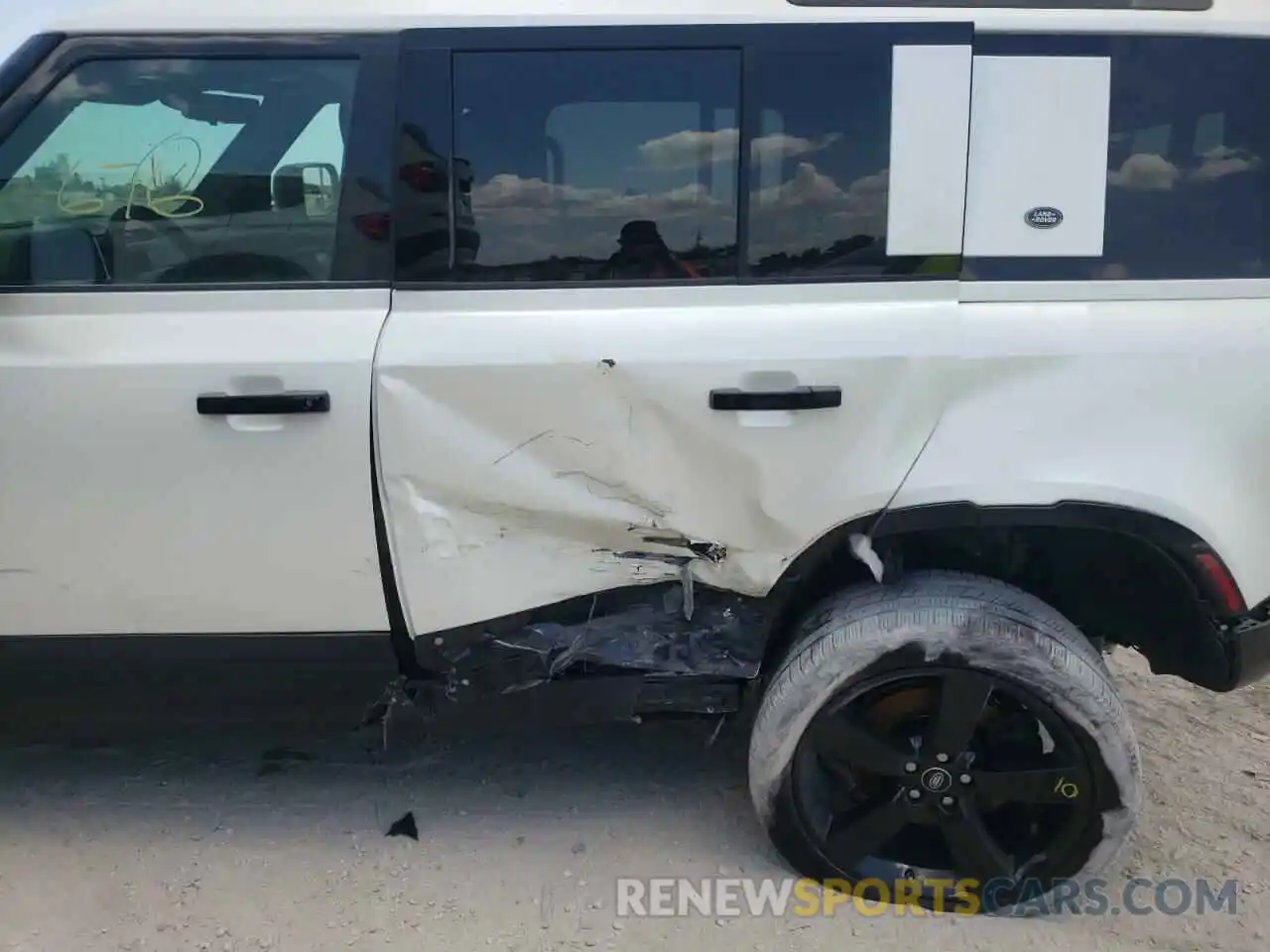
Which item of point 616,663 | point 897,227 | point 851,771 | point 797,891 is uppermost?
point 897,227

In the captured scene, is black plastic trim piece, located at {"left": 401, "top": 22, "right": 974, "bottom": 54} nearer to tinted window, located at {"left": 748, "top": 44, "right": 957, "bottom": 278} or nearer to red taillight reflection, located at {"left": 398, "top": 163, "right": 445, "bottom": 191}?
tinted window, located at {"left": 748, "top": 44, "right": 957, "bottom": 278}

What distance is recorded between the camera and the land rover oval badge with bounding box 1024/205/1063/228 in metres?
2.25

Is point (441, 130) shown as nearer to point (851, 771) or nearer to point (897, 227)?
point (897, 227)

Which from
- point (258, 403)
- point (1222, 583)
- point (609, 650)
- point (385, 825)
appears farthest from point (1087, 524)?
point (385, 825)

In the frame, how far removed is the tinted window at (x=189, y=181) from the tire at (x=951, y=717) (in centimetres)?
145

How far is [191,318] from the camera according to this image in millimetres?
2299

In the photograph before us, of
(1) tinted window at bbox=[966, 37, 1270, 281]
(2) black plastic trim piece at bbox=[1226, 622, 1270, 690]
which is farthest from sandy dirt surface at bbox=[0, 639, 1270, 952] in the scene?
(1) tinted window at bbox=[966, 37, 1270, 281]

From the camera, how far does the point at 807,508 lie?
2287mm

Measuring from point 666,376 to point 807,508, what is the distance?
0.43m

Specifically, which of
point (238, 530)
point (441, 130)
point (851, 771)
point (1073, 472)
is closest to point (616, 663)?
point (851, 771)

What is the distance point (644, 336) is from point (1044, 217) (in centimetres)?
91

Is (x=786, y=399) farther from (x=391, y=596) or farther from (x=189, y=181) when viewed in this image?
(x=189, y=181)

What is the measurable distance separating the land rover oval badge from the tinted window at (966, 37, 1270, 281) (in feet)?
0.26

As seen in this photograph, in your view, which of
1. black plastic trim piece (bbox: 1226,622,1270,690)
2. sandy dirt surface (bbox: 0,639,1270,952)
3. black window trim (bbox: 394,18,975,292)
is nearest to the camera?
black window trim (bbox: 394,18,975,292)
